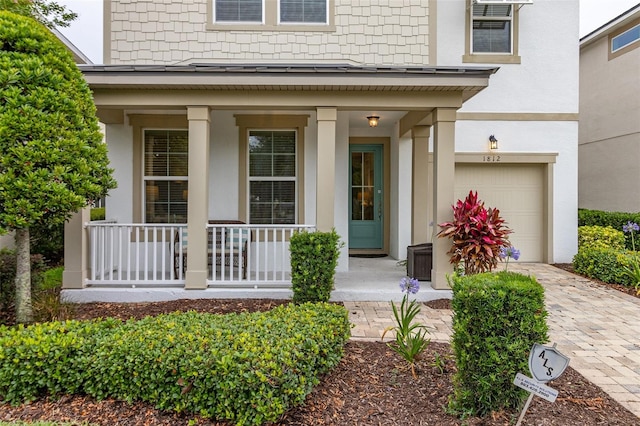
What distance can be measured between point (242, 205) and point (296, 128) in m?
1.80

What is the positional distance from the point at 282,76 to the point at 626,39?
10.4 meters

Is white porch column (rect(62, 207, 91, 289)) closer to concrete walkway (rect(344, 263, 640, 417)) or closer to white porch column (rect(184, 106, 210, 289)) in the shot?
white porch column (rect(184, 106, 210, 289))

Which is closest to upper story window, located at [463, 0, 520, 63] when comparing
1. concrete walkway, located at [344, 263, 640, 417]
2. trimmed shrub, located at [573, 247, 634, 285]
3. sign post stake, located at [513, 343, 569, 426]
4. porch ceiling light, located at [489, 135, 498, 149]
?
porch ceiling light, located at [489, 135, 498, 149]

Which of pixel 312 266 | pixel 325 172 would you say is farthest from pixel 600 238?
pixel 312 266

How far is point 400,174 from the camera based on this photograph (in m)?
8.15

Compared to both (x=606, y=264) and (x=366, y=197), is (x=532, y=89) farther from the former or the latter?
(x=366, y=197)

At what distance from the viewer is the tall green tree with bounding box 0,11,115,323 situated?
3.64m

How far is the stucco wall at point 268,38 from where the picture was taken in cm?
712

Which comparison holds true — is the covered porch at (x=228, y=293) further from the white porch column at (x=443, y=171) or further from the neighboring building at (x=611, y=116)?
the neighboring building at (x=611, y=116)

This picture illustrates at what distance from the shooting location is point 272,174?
723cm

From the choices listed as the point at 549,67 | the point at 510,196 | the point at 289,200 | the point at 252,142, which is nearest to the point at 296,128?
the point at 252,142

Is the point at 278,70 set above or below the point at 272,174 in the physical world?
above

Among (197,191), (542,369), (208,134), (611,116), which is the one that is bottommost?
(542,369)

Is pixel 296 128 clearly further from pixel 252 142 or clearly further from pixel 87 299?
pixel 87 299
